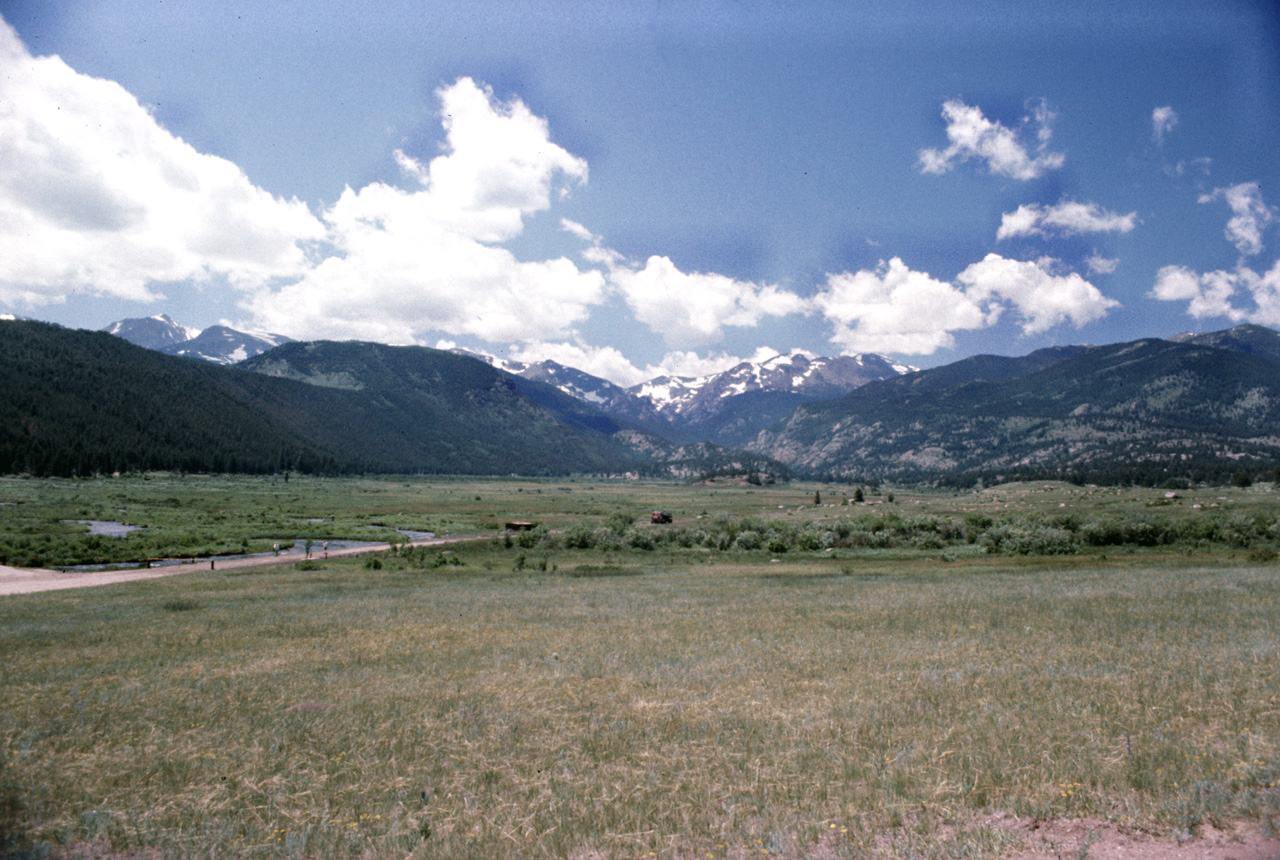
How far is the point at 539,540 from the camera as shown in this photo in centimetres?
5984

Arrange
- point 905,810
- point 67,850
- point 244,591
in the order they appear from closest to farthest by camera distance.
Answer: point 67,850, point 905,810, point 244,591

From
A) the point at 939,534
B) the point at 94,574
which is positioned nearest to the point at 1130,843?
the point at 94,574

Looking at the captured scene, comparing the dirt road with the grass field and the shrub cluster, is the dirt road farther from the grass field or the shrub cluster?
the shrub cluster

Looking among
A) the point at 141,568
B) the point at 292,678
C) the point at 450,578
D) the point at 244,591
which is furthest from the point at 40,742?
the point at 141,568

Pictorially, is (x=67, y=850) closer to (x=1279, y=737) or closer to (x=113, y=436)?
(x=1279, y=737)

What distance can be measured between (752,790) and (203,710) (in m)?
10.9

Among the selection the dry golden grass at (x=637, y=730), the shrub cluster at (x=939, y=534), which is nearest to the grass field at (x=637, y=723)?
the dry golden grass at (x=637, y=730)

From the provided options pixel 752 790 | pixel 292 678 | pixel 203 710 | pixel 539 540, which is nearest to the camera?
pixel 752 790

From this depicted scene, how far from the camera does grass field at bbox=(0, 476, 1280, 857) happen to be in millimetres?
7117

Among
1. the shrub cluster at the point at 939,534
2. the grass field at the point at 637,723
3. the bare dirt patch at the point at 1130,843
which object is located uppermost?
the bare dirt patch at the point at 1130,843

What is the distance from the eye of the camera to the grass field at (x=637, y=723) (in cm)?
712

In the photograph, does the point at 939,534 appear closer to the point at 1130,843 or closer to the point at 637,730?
the point at 637,730

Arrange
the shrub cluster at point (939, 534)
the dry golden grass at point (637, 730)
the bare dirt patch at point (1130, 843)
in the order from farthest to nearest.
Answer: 1. the shrub cluster at point (939, 534)
2. the dry golden grass at point (637, 730)
3. the bare dirt patch at point (1130, 843)

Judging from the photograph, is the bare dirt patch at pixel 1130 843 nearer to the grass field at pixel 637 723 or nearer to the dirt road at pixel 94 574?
the grass field at pixel 637 723
